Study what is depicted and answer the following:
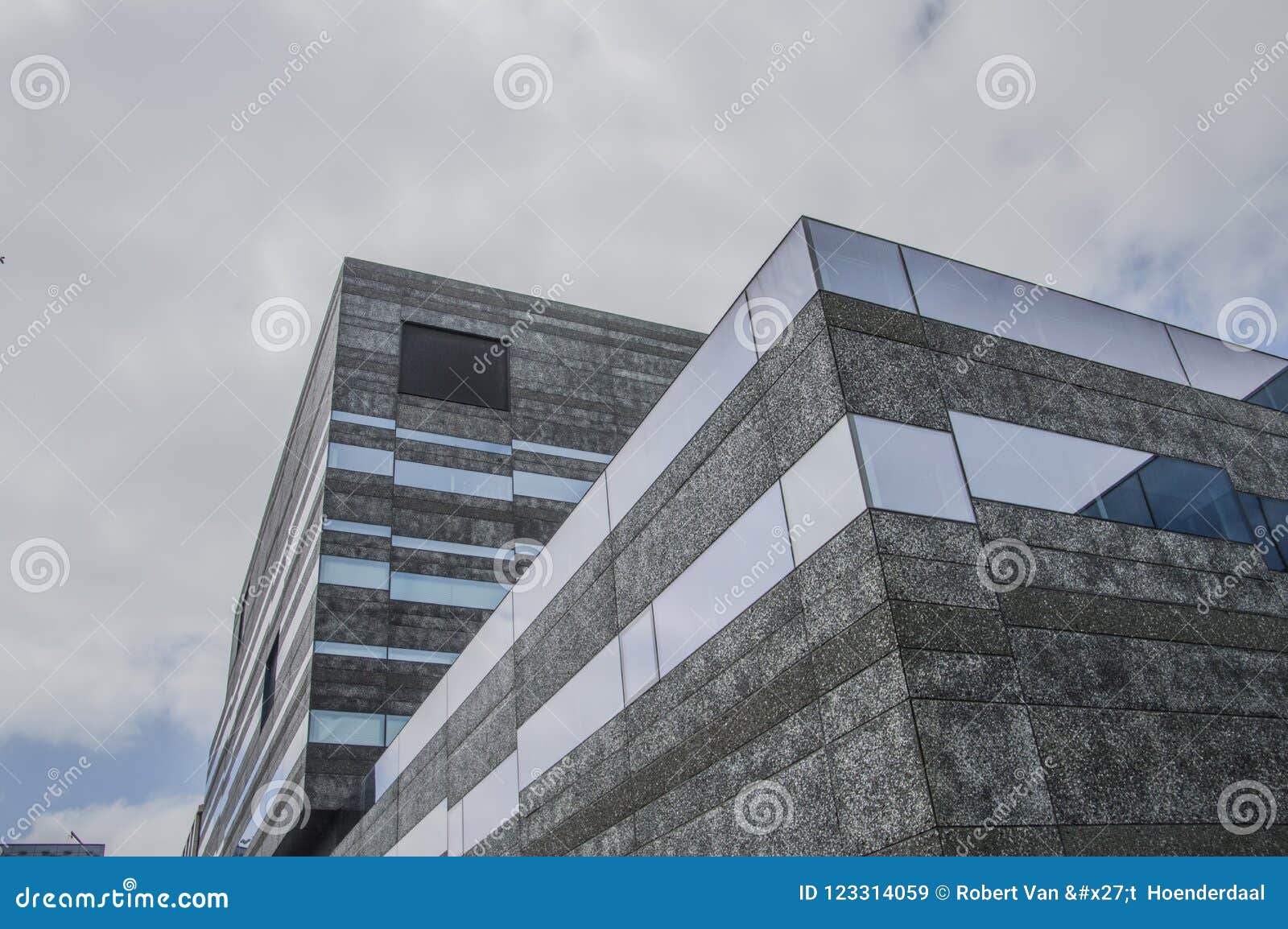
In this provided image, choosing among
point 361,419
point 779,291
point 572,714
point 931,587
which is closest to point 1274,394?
point 779,291

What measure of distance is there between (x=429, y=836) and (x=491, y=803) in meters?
3.94

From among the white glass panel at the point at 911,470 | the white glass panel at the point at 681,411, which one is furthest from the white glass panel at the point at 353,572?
the white glass panel at the point at 911,470

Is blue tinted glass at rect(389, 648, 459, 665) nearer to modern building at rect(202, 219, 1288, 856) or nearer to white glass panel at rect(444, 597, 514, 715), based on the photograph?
white glass panel at rect(444, 597, 514, 715)

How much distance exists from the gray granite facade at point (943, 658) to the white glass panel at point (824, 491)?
18cm

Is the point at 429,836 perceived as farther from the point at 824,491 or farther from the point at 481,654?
the point at 824,491

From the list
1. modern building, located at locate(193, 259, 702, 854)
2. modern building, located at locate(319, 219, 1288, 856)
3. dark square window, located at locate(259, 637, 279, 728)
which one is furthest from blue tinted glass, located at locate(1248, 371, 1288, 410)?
dark square window, located at locate(259, 637, 279, 728)

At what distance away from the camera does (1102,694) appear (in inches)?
404

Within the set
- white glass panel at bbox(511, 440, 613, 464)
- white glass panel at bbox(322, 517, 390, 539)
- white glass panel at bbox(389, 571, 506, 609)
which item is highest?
white glass panel at bbox(511, 440, 613, 464)

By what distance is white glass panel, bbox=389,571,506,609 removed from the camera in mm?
33531

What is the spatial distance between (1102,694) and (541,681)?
9.79 metres

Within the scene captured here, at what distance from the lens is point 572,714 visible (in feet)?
51.5

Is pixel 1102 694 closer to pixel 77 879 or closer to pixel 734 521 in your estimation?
pixel 734 521

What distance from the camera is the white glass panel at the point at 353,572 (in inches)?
1293

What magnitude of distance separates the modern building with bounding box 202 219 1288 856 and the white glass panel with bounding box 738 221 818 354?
0.05 m
